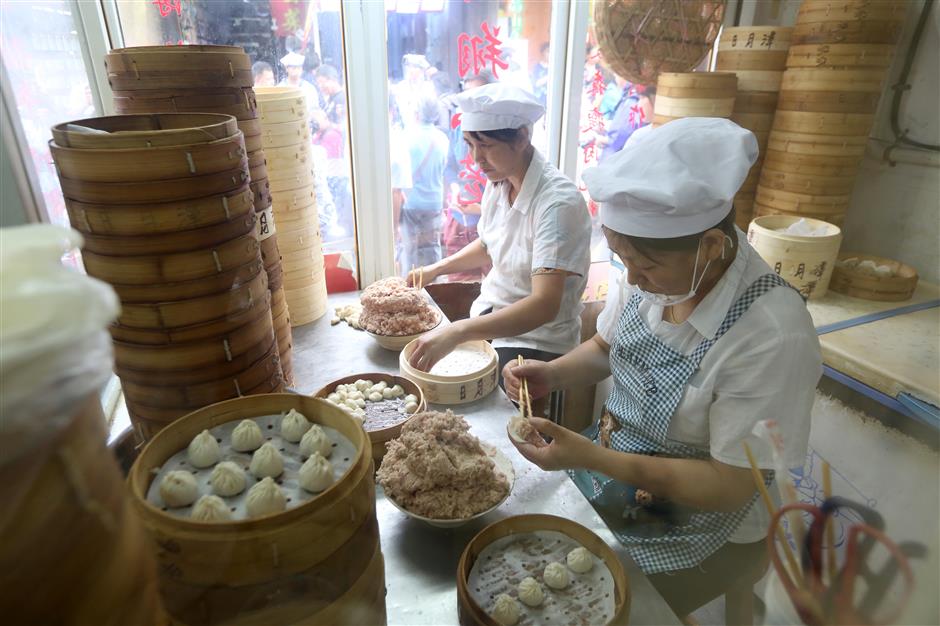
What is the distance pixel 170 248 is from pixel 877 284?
2.92 metres

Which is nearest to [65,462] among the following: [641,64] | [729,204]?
[729,204]

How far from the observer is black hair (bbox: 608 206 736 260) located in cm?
133

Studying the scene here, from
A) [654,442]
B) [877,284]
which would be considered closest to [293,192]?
[654,442]

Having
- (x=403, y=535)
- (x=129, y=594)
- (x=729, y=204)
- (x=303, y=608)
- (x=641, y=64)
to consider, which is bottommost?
(x=403, y=535)

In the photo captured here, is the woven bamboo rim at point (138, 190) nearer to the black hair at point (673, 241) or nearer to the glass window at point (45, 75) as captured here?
the glass window at point (45, 75)

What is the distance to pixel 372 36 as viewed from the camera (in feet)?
8.76

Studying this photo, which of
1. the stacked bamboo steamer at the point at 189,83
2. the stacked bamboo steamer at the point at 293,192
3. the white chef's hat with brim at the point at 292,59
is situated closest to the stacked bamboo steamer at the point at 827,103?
the stacked bamboo steamer at the point at 293,192

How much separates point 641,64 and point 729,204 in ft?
6.58

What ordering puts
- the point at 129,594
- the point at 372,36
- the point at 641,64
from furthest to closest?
1. the point at 641,64
2. the point at 372,36
3. the point at 129,594

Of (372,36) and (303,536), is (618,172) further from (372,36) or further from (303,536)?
(372,36)

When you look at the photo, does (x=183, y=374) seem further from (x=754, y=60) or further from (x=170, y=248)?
(x=754, y=60)

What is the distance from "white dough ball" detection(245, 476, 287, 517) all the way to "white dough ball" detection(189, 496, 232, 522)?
3 centimetres

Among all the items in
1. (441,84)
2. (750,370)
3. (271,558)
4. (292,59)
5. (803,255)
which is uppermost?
(292,59)

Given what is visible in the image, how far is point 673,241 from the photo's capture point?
52.5 inches
